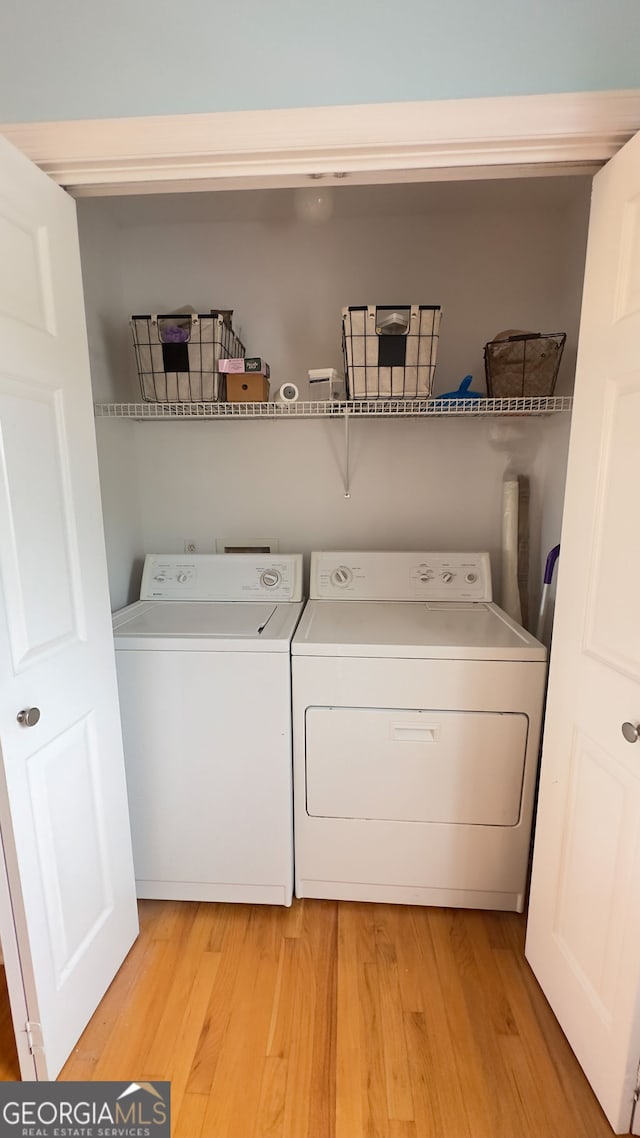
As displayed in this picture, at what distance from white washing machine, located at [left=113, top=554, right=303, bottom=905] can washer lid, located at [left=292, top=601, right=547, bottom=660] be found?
0.37 feet

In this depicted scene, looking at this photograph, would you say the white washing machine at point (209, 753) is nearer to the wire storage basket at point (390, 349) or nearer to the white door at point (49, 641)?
the white door at point (49, 641)

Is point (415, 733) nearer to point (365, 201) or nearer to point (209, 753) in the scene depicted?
point (209, 753)

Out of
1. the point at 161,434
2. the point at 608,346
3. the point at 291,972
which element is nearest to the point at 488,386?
the point at 608,346

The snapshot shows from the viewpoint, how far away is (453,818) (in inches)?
61.6

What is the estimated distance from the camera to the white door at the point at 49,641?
1.02 meters

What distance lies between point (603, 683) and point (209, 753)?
1.11 m

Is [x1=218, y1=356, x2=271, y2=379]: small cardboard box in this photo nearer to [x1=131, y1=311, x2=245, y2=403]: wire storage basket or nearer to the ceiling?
[x1=131, y1=311, x2=245, y2=403]: wire storage basket

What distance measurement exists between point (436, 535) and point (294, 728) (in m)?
1.02

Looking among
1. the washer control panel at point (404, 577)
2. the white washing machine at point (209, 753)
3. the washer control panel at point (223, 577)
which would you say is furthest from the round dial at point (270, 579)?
the white washing machine at point (209, 753)

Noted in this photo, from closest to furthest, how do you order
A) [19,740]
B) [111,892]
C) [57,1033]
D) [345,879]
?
[19,740]
[57,1033]
[111,892]
[345,879]

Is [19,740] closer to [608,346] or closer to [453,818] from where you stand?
[453,818]

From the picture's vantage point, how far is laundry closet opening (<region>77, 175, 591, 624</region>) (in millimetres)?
1874

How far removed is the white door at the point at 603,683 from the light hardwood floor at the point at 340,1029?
16cm


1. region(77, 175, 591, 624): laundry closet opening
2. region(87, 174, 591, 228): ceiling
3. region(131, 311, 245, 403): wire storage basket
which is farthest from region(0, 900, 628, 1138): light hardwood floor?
region(87, 174, 591, 228): ceiling
